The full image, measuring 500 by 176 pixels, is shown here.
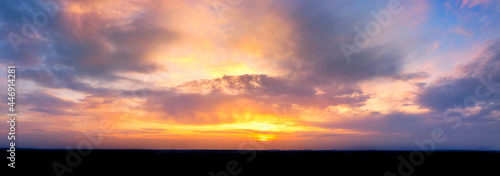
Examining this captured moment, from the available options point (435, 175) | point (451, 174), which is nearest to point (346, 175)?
point (435, 175)

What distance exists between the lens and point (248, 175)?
34938 millimetres

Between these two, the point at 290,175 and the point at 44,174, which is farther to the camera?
the point at 290,175

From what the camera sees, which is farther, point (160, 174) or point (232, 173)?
point (232, 173)

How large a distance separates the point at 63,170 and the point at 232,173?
71.8 feet

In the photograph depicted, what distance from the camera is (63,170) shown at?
121 feet

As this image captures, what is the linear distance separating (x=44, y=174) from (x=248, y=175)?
24138 mm

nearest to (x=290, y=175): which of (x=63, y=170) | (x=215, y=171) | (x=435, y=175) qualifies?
(x=215, y=171)

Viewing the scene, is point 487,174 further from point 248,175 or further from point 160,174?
point 160,174

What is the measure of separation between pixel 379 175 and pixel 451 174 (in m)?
10.4

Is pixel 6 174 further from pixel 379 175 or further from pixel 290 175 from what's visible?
pixel 379 175

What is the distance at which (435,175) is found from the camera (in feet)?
119

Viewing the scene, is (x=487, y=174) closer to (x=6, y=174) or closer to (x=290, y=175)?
(x=290, y=175)

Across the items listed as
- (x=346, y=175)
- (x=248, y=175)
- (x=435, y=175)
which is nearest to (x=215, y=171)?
(x=248, y=175)

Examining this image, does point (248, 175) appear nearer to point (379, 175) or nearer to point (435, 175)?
point (379, 175)
